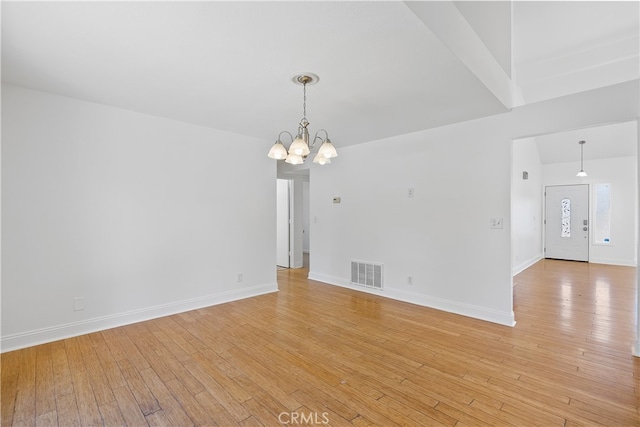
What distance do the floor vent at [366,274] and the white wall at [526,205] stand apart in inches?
124

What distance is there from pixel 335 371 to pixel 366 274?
2.58 meters

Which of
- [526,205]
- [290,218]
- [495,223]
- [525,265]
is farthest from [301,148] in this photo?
[525,265]

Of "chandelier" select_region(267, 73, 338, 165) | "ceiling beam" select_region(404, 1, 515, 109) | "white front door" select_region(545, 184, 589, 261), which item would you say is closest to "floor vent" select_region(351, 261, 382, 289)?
"chandelier" select_region(267, 73, 338, 165)

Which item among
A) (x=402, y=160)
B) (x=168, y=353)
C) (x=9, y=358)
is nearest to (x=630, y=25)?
(x=402, y=160)

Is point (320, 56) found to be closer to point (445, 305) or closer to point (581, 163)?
point (445, 305)

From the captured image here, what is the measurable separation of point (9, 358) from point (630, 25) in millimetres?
7082

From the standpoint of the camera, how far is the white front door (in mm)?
7789

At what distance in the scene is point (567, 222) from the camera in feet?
26.5

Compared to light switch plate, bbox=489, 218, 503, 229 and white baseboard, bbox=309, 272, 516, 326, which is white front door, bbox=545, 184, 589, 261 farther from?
light switch plate, bbox=489, 218, 503, 229

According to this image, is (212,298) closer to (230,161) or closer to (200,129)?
(230,161)

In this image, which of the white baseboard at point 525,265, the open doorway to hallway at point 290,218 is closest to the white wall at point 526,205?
the white baseboard at point 525,265

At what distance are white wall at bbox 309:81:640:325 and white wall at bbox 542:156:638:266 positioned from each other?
6.36 metres

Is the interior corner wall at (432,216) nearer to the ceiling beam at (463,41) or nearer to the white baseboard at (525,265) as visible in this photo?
the ceiling beam at (463,41)

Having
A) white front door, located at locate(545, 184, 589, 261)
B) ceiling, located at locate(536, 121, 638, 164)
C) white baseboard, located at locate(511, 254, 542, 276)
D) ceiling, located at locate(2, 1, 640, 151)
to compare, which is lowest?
white baseboard, located at locate(511, 254, 542, 276)
